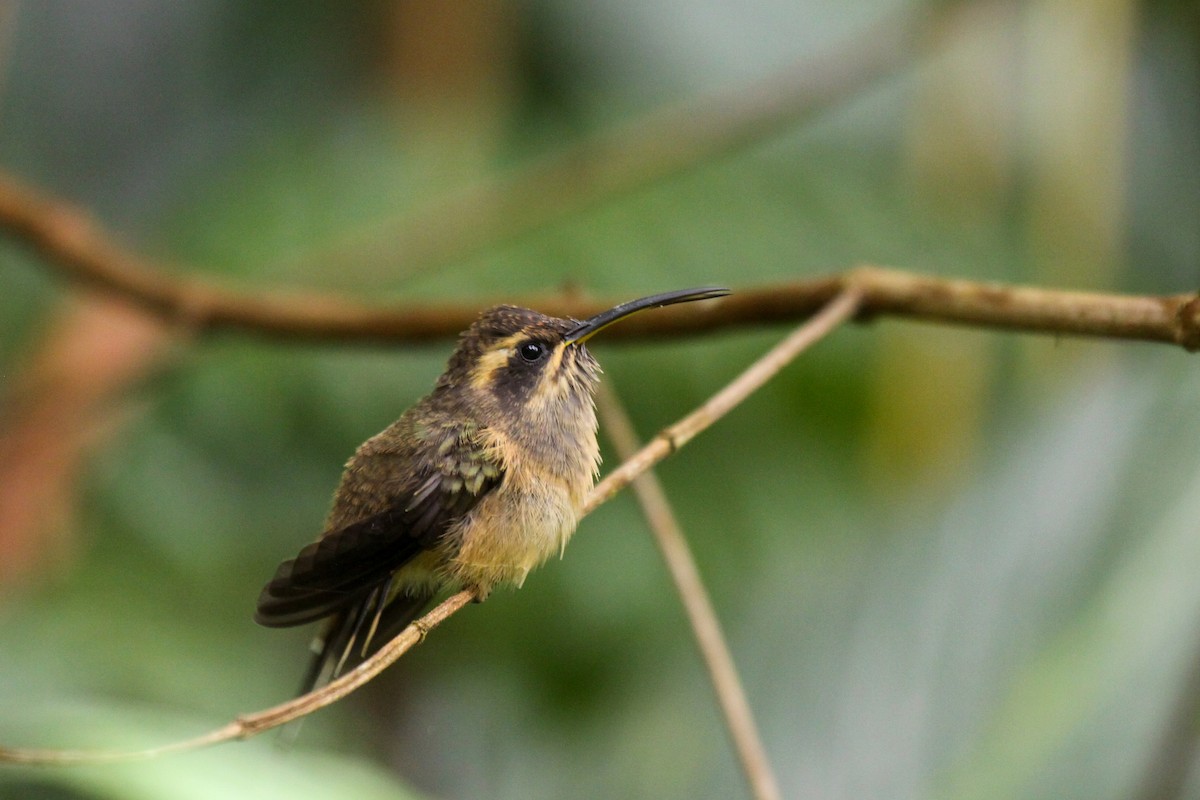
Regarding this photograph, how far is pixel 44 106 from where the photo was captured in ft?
20.6

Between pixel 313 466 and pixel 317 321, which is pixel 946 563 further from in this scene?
pixel 313 466

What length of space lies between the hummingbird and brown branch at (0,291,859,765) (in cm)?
9

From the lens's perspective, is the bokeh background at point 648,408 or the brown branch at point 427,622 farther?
the bokeh background at point 648,408

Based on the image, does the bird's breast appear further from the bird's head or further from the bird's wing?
the bird's head

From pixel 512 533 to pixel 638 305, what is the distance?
1.07ft

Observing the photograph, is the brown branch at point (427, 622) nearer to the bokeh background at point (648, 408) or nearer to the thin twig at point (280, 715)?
the thin twig at point (280, 715)

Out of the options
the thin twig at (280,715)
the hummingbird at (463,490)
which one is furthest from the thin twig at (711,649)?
the thin twig at (280,715)

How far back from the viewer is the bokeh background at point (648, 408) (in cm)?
219

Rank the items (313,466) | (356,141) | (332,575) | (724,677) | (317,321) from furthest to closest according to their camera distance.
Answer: (356,141)
(313,466)
(317,321)
(724,677)
(332,575)

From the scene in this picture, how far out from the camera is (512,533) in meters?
1.61

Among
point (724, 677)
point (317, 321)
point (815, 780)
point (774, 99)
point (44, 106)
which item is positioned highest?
point (44, 106)

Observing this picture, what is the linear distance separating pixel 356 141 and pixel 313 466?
1754 mm

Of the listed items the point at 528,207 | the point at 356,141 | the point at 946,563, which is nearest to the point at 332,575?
the point at 946,563

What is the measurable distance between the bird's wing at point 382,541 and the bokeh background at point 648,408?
29 cm
